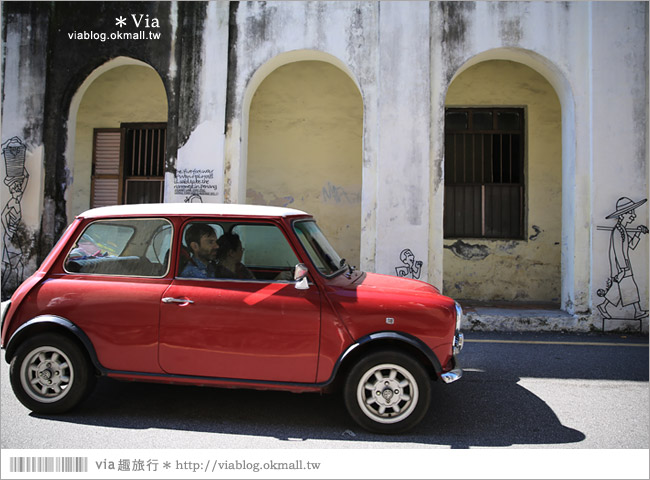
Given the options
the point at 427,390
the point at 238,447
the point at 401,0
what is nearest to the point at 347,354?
the point at 427,390

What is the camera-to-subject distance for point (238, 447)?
333 centimetres

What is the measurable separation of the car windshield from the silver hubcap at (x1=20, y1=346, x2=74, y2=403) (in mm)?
2182

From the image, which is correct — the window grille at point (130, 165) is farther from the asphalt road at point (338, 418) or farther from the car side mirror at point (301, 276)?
the car side mirror at point (301, 276)

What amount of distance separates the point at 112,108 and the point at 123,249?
7.53m

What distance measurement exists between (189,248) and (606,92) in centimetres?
708

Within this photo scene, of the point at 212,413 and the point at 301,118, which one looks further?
the point at 301,118

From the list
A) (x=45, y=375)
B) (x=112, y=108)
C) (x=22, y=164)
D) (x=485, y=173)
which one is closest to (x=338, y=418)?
(x=45, y=375)

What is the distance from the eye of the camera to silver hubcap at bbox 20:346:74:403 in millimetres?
3787

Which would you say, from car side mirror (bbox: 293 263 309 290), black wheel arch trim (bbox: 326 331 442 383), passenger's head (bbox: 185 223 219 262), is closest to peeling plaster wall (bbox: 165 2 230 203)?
passenger's head (bbox: 185 223 219 262)

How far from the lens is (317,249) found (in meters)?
3.96

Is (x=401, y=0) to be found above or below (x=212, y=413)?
above

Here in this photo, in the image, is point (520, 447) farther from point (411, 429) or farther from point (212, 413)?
point (212, 413)

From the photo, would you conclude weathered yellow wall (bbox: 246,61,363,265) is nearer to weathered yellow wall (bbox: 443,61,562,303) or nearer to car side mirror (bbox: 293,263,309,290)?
weathered yellow wall (bbox: 443,61,562,303)

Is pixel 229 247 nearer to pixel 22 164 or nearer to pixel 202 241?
pixel 202 241
